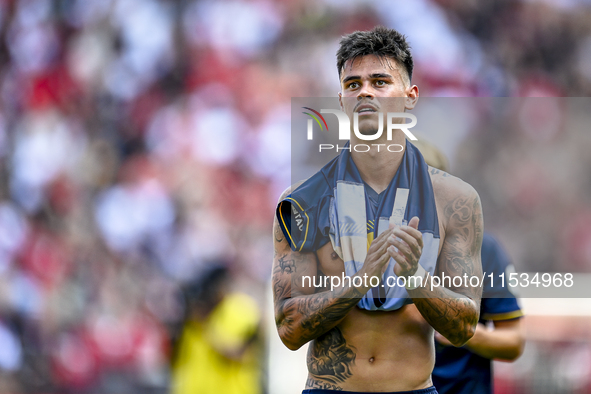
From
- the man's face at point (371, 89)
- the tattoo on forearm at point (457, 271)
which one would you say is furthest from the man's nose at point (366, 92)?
the tattoo on forearm at point (457, 271)

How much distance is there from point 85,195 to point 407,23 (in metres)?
4.60

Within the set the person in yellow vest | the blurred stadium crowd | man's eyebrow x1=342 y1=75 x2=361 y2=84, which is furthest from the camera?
the blurred stadium crowd

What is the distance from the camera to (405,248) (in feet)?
5.59

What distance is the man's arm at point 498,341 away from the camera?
251cm

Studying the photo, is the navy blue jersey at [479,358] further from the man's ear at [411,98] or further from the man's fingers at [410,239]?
the man's fingers at [410,239]

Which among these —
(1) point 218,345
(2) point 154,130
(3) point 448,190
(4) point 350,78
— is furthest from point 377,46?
(2) point 154,130

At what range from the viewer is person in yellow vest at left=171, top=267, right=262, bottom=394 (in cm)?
402

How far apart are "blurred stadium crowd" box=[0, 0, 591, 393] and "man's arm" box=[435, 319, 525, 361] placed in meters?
3.38

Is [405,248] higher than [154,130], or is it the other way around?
[154,130]

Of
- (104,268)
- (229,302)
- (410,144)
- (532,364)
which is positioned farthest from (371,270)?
(104,268)

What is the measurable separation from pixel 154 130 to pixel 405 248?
6470mm

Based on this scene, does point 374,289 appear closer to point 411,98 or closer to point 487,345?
point 411,98

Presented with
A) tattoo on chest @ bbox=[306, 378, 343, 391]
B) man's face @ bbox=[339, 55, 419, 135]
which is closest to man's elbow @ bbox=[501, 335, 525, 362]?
tattoo on chest @ bbox=[306, 378, 343, 391]

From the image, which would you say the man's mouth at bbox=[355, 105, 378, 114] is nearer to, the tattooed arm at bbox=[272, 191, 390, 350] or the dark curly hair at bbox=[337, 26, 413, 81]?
the dark curly hair at bbox=[337, 26, 413, 81]
